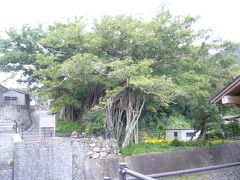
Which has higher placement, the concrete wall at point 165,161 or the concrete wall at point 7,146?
the concrete wall at point 7,146

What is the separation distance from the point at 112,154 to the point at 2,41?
11.2 metres

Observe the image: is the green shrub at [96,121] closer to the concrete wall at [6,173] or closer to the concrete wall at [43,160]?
the concrete wall at [43,160]

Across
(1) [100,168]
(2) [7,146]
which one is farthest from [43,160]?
(1) [100,168]

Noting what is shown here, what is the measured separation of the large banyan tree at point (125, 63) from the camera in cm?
1247

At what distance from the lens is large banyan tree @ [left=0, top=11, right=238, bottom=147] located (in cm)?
1247

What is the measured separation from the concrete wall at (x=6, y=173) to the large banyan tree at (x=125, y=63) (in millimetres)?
4935

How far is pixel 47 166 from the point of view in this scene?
1117cm

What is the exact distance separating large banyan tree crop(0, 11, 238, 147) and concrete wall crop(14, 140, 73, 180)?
2.86 meters

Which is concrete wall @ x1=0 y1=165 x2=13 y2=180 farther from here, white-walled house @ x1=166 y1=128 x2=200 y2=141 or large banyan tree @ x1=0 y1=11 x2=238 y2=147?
white-walled house @ x1=166 y1=128 x2=200 y2=141

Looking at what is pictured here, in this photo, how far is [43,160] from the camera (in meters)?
11.2

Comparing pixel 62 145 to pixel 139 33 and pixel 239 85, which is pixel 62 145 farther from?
pixel 239 85

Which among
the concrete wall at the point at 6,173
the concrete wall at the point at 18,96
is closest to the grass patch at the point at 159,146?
the concrete wall at the point at 6,173

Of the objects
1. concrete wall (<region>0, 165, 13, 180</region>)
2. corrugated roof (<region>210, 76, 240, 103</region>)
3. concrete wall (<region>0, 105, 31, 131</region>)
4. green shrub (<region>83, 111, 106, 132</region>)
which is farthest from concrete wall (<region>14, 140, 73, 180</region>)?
concrete wall (<region>0, 105, 31, 131</region>)

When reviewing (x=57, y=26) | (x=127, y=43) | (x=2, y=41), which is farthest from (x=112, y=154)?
(x=2, y=41)
